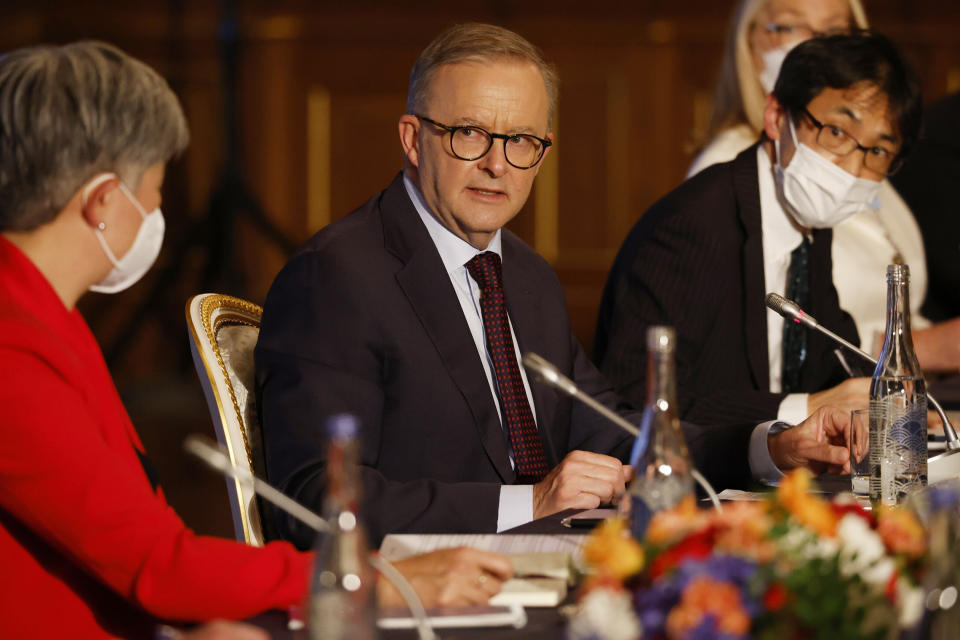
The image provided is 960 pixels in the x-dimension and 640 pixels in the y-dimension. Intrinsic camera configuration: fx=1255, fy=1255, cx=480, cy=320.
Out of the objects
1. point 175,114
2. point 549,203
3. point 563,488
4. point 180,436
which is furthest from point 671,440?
point 549,203

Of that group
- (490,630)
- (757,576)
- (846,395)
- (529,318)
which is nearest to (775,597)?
(757,576)

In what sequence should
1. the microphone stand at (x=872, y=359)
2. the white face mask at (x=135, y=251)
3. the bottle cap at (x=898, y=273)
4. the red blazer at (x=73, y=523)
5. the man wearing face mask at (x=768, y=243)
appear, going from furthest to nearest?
the man wearing face mask at (x=768, y=243), the microphone stand at (x=872, y=359), the bottle cap at (x=898, y=273), the white face mask at (x=135, y=251), the red blazer at (x=73, y=523)

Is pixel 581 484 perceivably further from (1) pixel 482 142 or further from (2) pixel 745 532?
(2) pixel 745 532

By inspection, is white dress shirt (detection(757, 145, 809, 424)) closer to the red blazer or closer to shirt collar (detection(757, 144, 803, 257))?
shirt collar (detection(757, 144, 803, 257))

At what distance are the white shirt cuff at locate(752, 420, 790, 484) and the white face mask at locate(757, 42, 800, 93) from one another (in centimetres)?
165

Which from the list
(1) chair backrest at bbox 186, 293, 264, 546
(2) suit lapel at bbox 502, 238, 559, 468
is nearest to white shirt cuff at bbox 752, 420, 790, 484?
Answer: (2) suit lapel at bbox 502, 238, 559, 468

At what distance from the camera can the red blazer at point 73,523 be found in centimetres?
122

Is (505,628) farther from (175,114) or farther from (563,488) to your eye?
(175,114)

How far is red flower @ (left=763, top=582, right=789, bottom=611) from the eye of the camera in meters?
0.88

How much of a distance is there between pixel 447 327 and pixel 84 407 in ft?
2.54

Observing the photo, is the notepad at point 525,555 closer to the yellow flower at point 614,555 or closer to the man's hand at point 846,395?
the yellow flower at point 614,555

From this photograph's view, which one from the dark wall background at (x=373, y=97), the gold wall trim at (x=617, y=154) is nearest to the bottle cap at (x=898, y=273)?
the dark wall background at (x=373, y=97)

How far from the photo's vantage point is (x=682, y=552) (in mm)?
946

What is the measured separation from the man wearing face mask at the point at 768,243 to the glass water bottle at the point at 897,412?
25.4 inches
